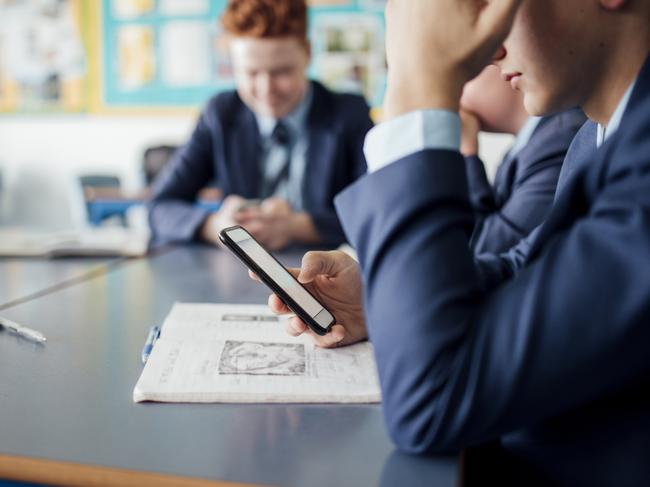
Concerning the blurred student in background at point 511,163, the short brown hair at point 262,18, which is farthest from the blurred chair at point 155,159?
the blurred student in background at point 511,163

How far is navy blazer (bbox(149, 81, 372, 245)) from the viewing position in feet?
6.38

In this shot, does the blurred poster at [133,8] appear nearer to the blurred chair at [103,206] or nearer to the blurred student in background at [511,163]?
the blurred chair at [103,206]

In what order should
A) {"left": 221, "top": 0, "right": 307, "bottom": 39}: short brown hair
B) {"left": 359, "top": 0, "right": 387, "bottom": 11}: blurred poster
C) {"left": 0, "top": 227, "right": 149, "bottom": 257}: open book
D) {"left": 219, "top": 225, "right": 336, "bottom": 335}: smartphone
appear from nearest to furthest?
{"left": 219, "top": 225, "right": 336, "bottom": 335}: smartphone → {"left": 0, "top": 227, "right": 149, "bottom": 257}: open book → {"left": 221, "top": 0, "right": 307, "bottom": 39}: short brown hair → {"left": 359, "top": 0, "right": 387, "bottom": 11}: blurred poster

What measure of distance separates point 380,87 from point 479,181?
9.75ft

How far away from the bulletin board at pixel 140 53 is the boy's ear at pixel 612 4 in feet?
11.8

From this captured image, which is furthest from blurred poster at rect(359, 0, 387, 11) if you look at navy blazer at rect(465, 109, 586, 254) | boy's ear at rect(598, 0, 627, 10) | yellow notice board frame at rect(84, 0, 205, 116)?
boy's ear at rect(598, 0, 627, 10)

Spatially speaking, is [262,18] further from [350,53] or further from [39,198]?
[39,198]

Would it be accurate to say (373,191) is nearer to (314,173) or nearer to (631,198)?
(631,198)

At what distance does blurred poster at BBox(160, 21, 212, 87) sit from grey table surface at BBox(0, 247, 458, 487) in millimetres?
3725

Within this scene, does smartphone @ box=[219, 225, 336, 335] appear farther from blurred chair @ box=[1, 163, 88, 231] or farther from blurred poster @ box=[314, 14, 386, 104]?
blurred chair @ box=[1, 163, 88, 231]

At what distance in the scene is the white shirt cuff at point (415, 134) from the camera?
52cm

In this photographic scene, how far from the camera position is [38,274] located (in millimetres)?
1307

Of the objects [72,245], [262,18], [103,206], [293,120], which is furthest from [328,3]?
[72,245]

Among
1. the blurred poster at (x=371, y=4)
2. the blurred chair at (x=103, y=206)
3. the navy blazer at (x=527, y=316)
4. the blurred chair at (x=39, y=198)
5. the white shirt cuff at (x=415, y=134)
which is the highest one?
the white shirt cuff at (x=415, y=134)
